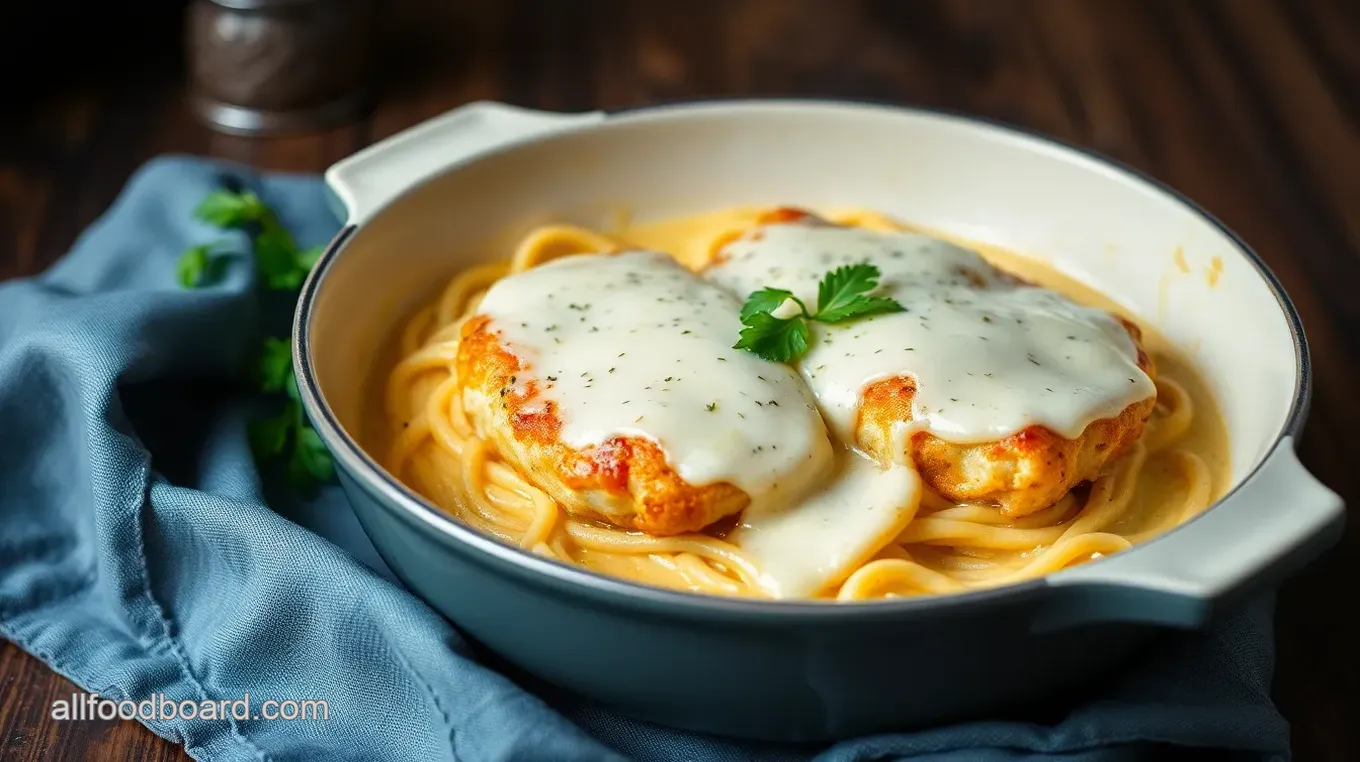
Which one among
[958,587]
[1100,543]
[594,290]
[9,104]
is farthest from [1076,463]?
[9,104]

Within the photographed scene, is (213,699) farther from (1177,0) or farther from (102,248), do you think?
(1177,0)

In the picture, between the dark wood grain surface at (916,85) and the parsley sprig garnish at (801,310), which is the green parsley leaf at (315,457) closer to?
the parsley sprig garnish at (801,310)

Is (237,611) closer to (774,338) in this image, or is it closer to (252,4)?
(774,338)

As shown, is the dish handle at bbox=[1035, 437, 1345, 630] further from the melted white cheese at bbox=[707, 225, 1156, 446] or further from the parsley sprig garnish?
the parsley sprig garnish

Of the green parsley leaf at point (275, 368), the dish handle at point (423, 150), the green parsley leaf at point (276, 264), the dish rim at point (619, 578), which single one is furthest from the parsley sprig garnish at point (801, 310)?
the green parsley leaf at point (276, 264)

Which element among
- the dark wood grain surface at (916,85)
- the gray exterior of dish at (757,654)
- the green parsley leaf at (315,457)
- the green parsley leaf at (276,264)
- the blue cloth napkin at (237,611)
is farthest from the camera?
the dark wood grain surface at (916,85)

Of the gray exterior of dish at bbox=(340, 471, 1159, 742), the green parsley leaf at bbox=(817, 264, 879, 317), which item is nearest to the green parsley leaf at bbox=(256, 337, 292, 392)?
the gray exterior of dish at bbox=(340, 471, 1159, 742)
